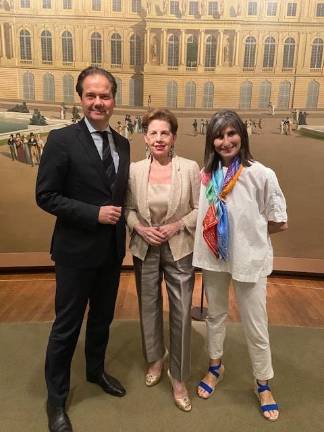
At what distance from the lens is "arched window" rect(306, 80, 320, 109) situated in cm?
381

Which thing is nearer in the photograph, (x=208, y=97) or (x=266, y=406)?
(x=266, y=406)

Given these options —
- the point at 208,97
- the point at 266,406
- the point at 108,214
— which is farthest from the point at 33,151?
the point at 266,406

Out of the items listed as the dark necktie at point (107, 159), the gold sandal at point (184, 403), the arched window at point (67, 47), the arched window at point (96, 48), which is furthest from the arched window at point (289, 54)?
the gold sandal at point (184, 403)

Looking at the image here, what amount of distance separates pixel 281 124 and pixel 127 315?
241 cm

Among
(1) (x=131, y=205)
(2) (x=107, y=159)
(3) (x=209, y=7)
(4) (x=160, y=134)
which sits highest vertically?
(3) (x=209, y=7)

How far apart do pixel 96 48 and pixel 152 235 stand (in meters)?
2.59

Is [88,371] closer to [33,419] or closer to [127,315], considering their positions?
[33,419]

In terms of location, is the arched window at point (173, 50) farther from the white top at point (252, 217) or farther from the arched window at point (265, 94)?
the white top at point (252, 217)

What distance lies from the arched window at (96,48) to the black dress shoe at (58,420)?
3093 millimetres

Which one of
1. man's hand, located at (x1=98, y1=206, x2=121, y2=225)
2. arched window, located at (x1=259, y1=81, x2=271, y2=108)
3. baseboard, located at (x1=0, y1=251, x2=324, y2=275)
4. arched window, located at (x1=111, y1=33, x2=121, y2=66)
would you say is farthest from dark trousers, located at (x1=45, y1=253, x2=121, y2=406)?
arched window, located at (x1=259, y1=81, x2=271, y2=108)

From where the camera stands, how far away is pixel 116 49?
374 cm

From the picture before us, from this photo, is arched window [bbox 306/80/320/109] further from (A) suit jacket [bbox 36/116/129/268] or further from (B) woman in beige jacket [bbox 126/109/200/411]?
(A) suit jacket [bbox 36/116/129/268]

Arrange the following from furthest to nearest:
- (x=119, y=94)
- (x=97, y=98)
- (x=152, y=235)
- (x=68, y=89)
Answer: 1. (x=68, y=89)
2. (x=119, y=94)
3. (x=152, y=235)
4. (x=97, y=98)

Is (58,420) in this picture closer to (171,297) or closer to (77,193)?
(171,297)
